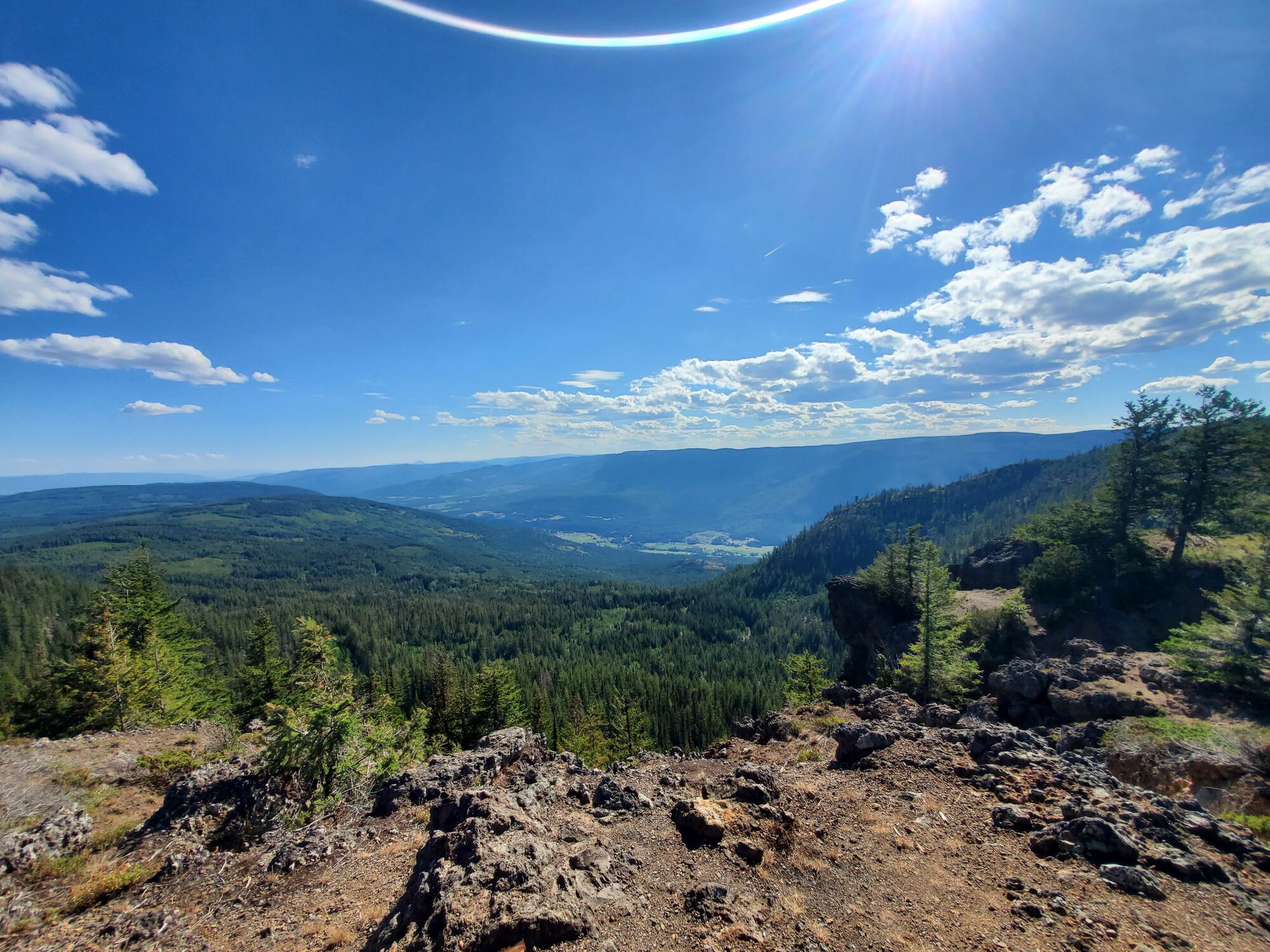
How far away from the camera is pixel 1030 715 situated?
2225cm

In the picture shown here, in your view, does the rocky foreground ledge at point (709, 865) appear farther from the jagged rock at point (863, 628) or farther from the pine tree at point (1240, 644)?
the jagged rock at point (863, 628)

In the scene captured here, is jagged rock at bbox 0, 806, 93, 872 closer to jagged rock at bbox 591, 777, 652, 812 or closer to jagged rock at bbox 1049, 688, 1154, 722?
jagged rock at bbox 591, 777, 652, 812

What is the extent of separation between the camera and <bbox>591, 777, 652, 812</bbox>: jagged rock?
38.8 feet

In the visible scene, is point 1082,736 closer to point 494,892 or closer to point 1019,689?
point 1019,689

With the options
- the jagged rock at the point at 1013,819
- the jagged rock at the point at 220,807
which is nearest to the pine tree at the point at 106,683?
the jagged rock at the point at 220,807

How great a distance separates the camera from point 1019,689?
22.8 meters

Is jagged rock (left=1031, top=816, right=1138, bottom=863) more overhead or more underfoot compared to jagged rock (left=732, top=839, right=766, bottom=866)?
more overhead

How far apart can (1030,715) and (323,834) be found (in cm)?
2869

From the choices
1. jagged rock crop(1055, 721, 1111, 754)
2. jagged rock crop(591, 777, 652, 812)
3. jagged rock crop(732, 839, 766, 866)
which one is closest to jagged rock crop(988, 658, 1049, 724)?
jagged rock crop(1055, 721, 1111, 754)

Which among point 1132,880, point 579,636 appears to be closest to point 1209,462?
point 1132,880

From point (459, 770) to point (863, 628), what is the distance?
45710 millimetres

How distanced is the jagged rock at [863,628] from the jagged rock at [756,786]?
33.9 meters

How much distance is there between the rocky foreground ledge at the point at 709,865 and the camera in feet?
24.5

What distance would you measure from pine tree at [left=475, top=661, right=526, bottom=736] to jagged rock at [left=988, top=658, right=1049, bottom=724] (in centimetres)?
3243
